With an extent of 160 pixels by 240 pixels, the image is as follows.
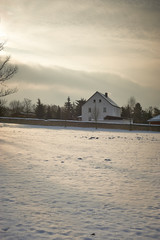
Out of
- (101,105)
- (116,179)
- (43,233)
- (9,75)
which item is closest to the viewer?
(43,233)

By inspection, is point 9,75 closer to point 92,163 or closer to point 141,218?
point 92,163

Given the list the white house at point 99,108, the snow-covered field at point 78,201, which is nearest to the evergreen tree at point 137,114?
the white house at point 99,108

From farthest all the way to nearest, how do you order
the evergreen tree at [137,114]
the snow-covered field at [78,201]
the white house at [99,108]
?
1. the evergreen tree at [137,114]
2. the white house at [99,108]
3. the snow-covered field at [78,201]

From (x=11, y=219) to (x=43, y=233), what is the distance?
0.80 meters

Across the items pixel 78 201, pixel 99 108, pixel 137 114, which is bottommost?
pixel 78 201

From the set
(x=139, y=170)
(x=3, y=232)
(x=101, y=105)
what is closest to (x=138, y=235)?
(x=3, y=232)

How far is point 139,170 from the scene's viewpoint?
7.32 m

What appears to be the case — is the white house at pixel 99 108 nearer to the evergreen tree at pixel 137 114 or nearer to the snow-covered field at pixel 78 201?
the evergreen tree at pixel 137 114

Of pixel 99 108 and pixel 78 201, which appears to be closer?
pixel 78 201

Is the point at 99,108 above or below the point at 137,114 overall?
above

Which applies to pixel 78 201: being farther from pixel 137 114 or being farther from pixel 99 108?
pixel 137 114

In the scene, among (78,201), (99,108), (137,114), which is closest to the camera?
(78,201)

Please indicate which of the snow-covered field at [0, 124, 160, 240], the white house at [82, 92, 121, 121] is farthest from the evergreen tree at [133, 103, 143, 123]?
the snow-covered field at [0, 124, 160, 240]

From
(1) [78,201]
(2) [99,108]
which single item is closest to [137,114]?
(2) [99,108]
